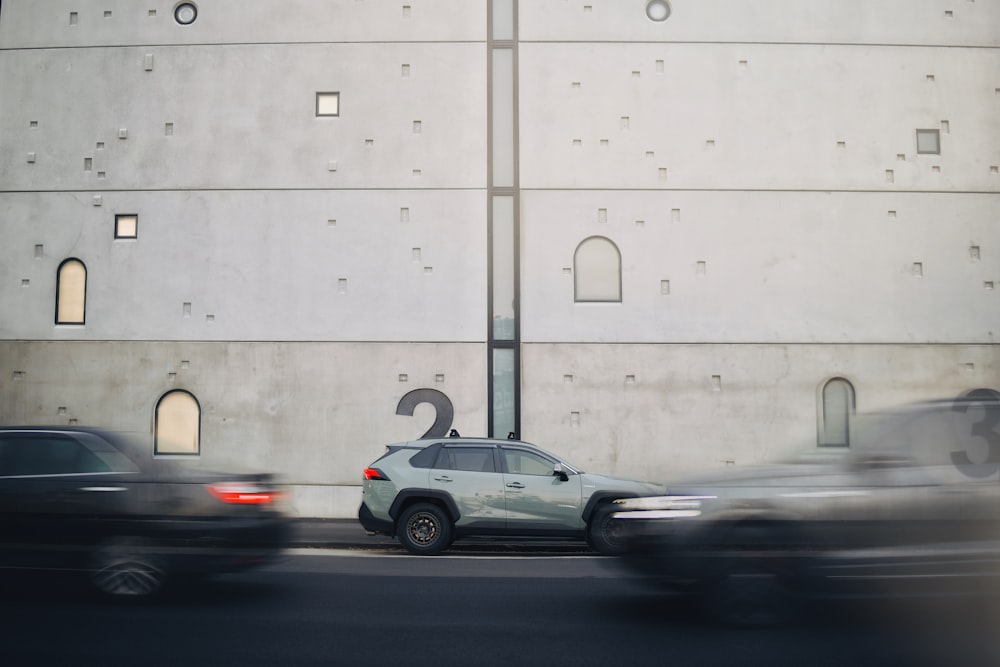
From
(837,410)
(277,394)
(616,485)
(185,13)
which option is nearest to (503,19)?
(185,13)

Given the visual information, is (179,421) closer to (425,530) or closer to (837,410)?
(425,530)

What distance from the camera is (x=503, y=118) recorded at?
20531mm

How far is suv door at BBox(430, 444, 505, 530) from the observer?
41.2ft

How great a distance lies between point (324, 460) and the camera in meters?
19.9

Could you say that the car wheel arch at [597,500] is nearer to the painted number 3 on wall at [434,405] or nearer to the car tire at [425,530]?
the car tire at [425,530]

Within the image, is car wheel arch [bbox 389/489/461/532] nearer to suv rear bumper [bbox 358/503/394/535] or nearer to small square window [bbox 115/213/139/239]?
suv rear bumper [bbox 358/503/394/535]

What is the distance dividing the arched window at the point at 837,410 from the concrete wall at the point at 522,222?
0.25 m

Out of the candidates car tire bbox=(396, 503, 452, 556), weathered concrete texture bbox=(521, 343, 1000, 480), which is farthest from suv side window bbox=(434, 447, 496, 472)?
weathered concrete texture bbox=(521, 343, 1000, 480)

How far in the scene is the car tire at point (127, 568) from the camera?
8.05m

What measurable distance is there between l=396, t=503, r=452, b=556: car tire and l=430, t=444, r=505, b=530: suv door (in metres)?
0.26

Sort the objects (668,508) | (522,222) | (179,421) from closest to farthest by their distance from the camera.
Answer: (668,508)
(522,222)
(179,421)

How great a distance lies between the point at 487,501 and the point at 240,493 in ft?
15.9

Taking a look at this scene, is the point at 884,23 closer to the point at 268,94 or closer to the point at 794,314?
the point at 794,314

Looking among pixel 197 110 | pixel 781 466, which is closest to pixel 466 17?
pixel 197 110
